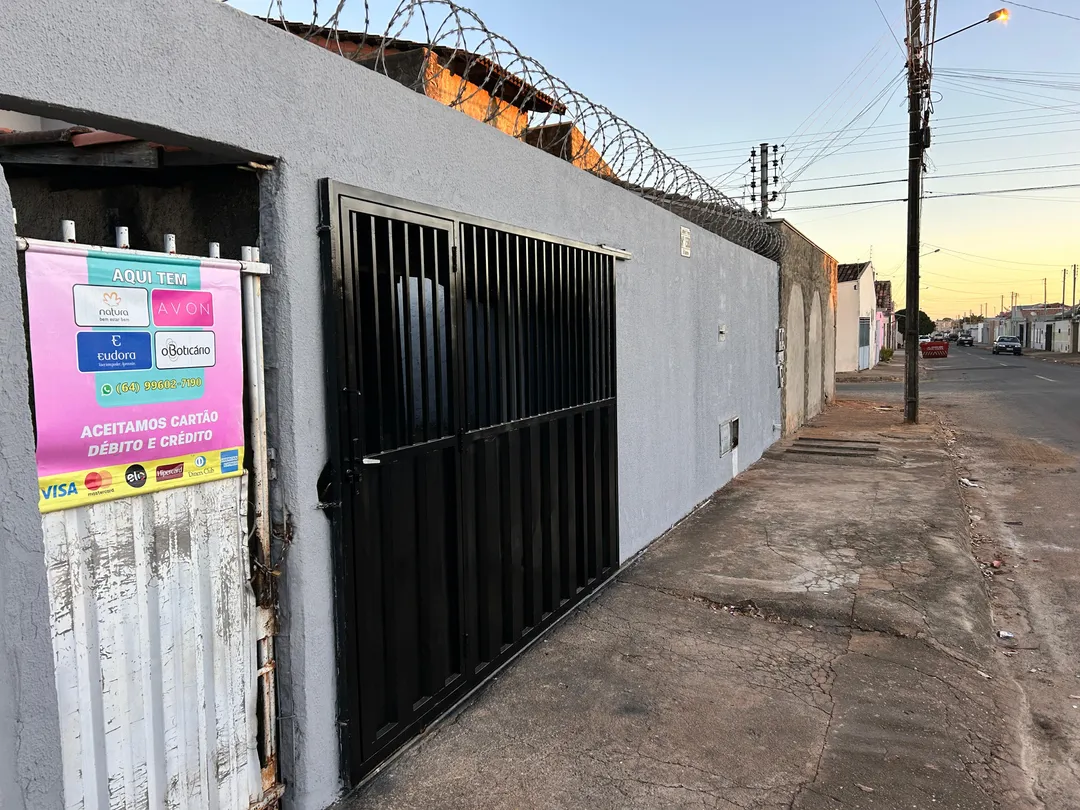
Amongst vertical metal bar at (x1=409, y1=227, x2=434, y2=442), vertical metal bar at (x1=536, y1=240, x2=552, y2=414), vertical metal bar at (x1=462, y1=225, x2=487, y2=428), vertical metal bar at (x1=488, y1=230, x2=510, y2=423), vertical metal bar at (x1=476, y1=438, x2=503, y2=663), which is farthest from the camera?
vertical metal bar at (x1=536, y1=240, x2=552, y2=414)

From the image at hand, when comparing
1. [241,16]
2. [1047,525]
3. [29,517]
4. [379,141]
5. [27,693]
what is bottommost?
[1047,525]

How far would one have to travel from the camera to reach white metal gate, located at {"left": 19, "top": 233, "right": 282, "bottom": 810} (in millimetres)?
2055

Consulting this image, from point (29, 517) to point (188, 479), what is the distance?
521mm

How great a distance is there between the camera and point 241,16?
2441mm

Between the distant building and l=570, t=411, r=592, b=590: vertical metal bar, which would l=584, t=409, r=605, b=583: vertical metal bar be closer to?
l=570, t=411, r=592, b=590: vertical metal bar

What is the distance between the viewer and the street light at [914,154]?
1508cm

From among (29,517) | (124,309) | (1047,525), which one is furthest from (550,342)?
(1047,525)

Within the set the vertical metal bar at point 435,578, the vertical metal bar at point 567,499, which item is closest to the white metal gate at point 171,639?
the vertical metal bar at point 435,578

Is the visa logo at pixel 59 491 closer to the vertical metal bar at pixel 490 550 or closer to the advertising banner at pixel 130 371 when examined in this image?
the advertising banner at pixel 130 371

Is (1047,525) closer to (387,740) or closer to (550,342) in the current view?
(550,342)

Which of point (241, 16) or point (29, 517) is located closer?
point (29, 517)

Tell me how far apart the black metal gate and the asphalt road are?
2577 mm

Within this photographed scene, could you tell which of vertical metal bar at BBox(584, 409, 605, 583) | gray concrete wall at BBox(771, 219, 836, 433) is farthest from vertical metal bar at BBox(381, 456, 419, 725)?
gray concrete wall at BBox(771, 219, 836, 433)

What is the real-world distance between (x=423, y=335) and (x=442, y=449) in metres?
0.56
